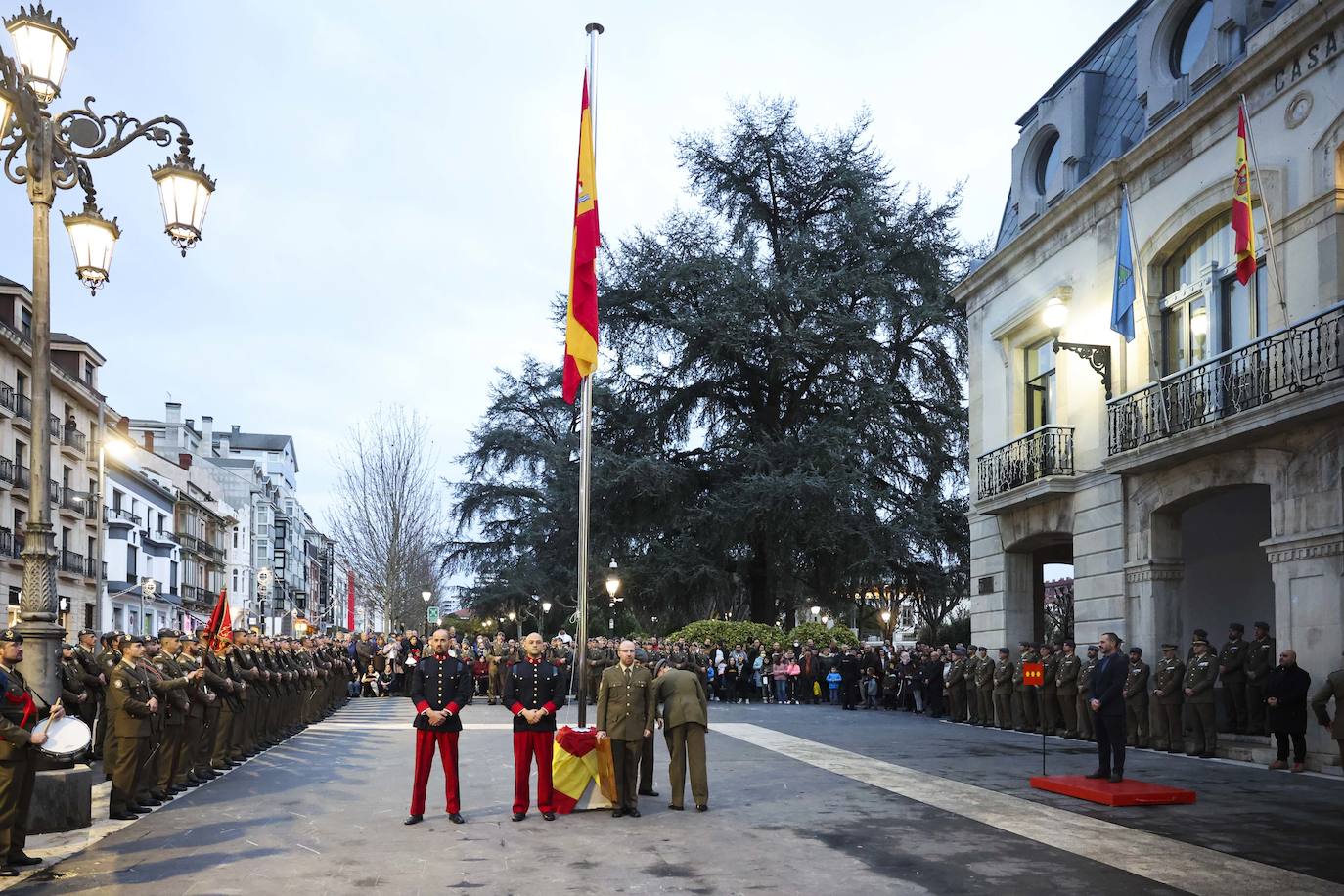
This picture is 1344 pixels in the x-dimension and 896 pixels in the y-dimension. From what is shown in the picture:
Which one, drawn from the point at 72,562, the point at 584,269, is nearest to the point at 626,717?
the point at 584,269

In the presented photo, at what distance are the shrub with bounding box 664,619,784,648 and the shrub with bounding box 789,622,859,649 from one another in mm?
585

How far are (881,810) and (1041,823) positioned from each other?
5.23 ft

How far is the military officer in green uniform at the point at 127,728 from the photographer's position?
11727 mm

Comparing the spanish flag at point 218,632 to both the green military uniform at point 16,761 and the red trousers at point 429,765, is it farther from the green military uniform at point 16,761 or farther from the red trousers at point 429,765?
the green military uniform at point 16,761

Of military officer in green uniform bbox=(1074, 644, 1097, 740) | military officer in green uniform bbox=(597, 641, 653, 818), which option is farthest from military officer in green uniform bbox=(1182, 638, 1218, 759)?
military officer in green uniform bbox=(597, 641, 653, 818)

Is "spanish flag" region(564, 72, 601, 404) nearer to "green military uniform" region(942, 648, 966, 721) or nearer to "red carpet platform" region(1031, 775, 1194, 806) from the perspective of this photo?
"red carpet platform" region(1031, 775, 1194, 806)

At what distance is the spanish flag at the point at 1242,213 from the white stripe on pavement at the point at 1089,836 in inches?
316

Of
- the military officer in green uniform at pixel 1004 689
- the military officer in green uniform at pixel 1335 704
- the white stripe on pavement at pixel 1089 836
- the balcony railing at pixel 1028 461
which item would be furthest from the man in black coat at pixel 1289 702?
the military officer in green uniform at pixel 1004 689

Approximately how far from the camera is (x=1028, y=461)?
23609 mm

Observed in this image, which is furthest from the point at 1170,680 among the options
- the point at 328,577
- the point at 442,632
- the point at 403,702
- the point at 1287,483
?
the point at 328,577

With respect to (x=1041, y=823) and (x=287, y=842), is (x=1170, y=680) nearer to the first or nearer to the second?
(x=1041, y=823)

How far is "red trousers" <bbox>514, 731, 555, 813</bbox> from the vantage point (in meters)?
11.9

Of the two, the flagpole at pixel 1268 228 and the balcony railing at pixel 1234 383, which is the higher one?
the flagpole at pixel 1268 228

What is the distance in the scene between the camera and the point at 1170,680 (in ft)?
59.1
